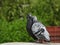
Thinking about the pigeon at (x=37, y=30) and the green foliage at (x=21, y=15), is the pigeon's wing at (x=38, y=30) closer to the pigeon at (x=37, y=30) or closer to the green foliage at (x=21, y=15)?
the pigeon at (x=37, y=30)

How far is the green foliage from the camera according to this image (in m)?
8.41

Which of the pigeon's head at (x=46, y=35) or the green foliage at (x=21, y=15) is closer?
the pigeon's head at (x=46, y=35)

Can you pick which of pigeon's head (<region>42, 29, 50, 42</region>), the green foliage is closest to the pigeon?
pigeon's head (<region>42, 29, 50, 42</region>)

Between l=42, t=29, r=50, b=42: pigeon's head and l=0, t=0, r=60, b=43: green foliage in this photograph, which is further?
l=0, t=0, r=60, b=43: green foliage

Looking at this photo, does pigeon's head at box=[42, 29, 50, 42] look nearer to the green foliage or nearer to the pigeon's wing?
the pigeon's wing

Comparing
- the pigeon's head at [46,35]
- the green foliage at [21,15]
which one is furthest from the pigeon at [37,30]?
the green foliage at [21,15]

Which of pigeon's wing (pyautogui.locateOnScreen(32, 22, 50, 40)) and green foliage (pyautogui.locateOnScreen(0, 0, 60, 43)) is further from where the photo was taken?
green foliage (pyautogui.locateOnScreen(0, 0, 60, 43))

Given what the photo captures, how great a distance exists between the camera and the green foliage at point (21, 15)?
8.41m

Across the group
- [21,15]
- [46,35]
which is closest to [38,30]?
[46,35]

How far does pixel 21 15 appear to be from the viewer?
936 cm

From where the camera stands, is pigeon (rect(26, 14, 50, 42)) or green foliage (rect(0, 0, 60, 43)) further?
green foliage (rect(0, 0, 60, 43))

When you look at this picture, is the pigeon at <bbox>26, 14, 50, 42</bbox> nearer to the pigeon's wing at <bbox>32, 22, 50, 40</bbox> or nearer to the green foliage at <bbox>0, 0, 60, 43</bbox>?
the pigeon's wing at <bbox>32, 22, 50, 40</bbox>

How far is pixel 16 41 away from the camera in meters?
8.27

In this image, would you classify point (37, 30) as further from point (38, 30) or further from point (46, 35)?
point (46, 35)
